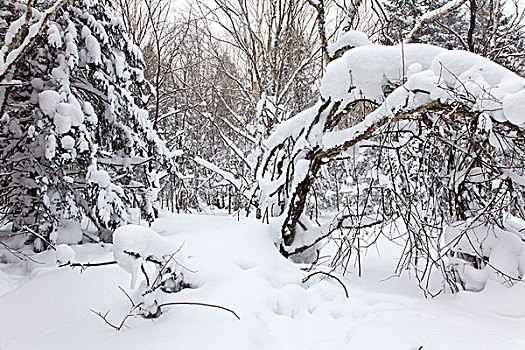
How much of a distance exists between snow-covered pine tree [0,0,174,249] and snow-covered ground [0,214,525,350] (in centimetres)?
199

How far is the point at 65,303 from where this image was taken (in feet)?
8.54

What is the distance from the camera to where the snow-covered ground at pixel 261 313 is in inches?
80.4

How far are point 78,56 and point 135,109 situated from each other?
1170 mm

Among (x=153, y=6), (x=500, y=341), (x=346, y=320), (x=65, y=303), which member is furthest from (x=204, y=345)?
(x=153, y=6)

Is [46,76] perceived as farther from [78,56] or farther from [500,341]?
[500,341]

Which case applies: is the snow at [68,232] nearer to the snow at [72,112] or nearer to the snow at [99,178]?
the snow at [99,178]

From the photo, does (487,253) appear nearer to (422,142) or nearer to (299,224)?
(422,142)

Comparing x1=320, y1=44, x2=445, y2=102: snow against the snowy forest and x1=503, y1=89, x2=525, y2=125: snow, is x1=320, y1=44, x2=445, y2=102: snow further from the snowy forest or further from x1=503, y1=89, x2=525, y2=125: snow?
x1=503, y1=89, x2=525, y2=125: snow

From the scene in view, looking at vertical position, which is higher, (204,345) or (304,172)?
(304,172)

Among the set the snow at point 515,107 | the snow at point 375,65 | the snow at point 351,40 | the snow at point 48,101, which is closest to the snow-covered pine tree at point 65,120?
the snow at point 48,101

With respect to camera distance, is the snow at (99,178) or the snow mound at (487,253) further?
the snow at (99,178)

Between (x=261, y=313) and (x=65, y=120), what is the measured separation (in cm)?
392

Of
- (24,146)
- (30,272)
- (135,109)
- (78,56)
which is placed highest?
(78,56)

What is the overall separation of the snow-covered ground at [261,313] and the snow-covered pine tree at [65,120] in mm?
1991
